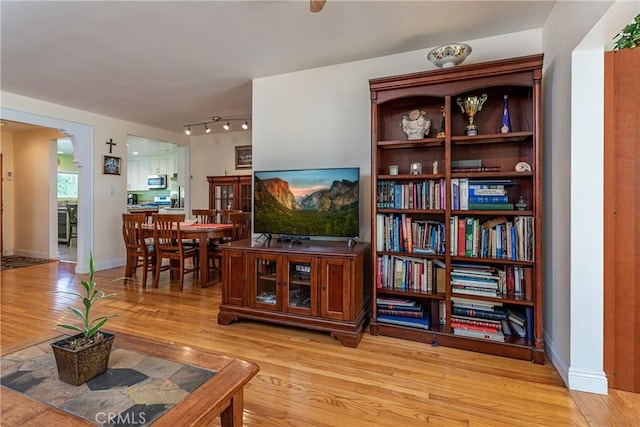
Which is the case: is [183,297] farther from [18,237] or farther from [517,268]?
[18,237]

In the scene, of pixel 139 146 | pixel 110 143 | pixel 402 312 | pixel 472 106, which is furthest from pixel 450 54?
pixel 139 146

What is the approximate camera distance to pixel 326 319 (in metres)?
2.40

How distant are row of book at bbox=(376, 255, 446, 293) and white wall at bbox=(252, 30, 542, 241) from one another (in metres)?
0.49

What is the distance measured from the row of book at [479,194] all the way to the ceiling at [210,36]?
1165 millimetres

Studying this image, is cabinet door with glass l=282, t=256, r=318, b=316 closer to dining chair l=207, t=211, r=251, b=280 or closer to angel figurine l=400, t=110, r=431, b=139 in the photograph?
angel figurine l=400, t=110, r=431, b=139

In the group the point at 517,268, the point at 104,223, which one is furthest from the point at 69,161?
the point at 517,268

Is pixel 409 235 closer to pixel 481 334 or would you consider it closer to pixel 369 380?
pixel 481 334

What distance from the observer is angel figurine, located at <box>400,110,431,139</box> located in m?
2.46

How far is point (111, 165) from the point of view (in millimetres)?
4977

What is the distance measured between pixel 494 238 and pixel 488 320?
585mm

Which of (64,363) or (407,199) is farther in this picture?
(407,199)

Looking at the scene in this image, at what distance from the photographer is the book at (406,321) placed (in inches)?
94.0

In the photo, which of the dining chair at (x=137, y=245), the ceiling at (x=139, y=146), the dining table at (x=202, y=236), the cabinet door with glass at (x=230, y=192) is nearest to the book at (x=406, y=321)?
the dining table at (x=202, y=236)

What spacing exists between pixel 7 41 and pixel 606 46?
166 inches
